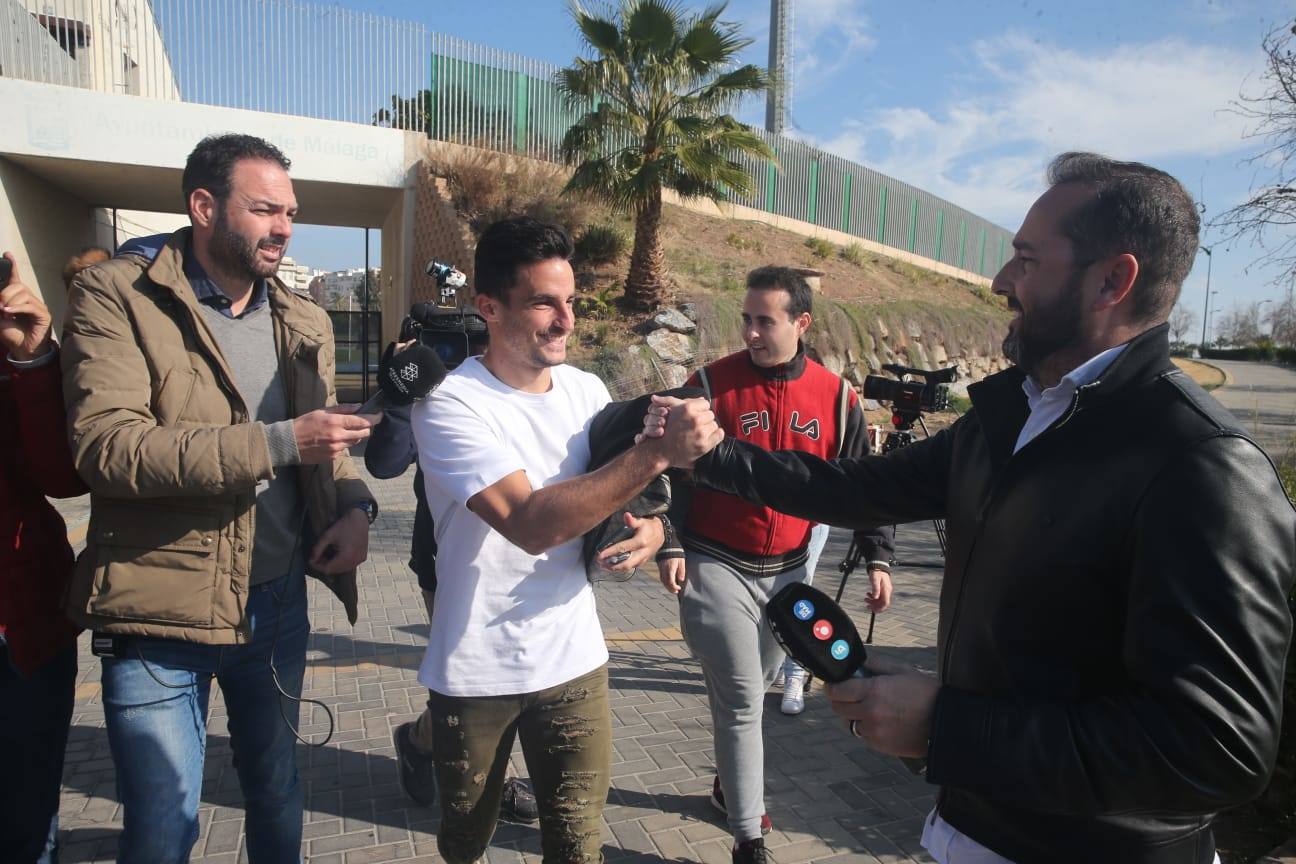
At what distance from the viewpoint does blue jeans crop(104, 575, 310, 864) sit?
209 cm

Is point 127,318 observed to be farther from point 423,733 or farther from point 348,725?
point 348,725

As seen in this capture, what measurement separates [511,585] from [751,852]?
63.2 inches

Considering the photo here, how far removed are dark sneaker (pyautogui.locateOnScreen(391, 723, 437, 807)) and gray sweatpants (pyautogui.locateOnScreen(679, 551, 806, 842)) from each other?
1.30 meters

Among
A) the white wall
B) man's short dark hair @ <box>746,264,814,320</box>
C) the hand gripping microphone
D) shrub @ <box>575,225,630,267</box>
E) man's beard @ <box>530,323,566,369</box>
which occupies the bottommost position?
the hand gripping microphone

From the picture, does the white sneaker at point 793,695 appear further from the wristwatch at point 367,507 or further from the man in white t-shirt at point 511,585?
the wristwatch at point 367,507

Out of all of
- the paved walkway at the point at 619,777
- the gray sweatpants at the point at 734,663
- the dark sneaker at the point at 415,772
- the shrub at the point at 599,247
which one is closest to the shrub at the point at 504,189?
the shrub at the point at 599,247

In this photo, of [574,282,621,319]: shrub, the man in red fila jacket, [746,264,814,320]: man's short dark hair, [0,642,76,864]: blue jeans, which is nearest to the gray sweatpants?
the man in red fila jacket

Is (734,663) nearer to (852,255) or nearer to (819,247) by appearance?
(819,247)

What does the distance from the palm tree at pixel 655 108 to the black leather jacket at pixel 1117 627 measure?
1325 cm

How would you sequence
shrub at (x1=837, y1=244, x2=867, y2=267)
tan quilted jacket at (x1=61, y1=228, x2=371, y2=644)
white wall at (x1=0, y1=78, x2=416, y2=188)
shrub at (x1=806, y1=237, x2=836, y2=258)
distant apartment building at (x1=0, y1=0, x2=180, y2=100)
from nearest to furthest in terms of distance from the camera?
1. tan quilted jacket at (x1=61, y1=228, x2=371, y2=644)
2. white wall at (x1=0, y1=78, x2=416, y2=188)
3. distant apartment building at (x1=0, y1=0, x2=180, y2=100)
4. shrub at (x1=806, y1=237, x2=836, y2=258)
5. shrub at (x1=837, y1=244, x2=867, y2=267)

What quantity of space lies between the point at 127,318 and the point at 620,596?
5.22 metres

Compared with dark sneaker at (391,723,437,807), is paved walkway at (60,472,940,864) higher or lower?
lower

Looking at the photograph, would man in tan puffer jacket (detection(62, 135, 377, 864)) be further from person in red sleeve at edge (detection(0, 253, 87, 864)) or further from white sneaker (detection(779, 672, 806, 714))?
white sneaker (detection(779, 672, 806, 714))

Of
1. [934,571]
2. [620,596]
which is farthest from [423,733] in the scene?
[934,571]
